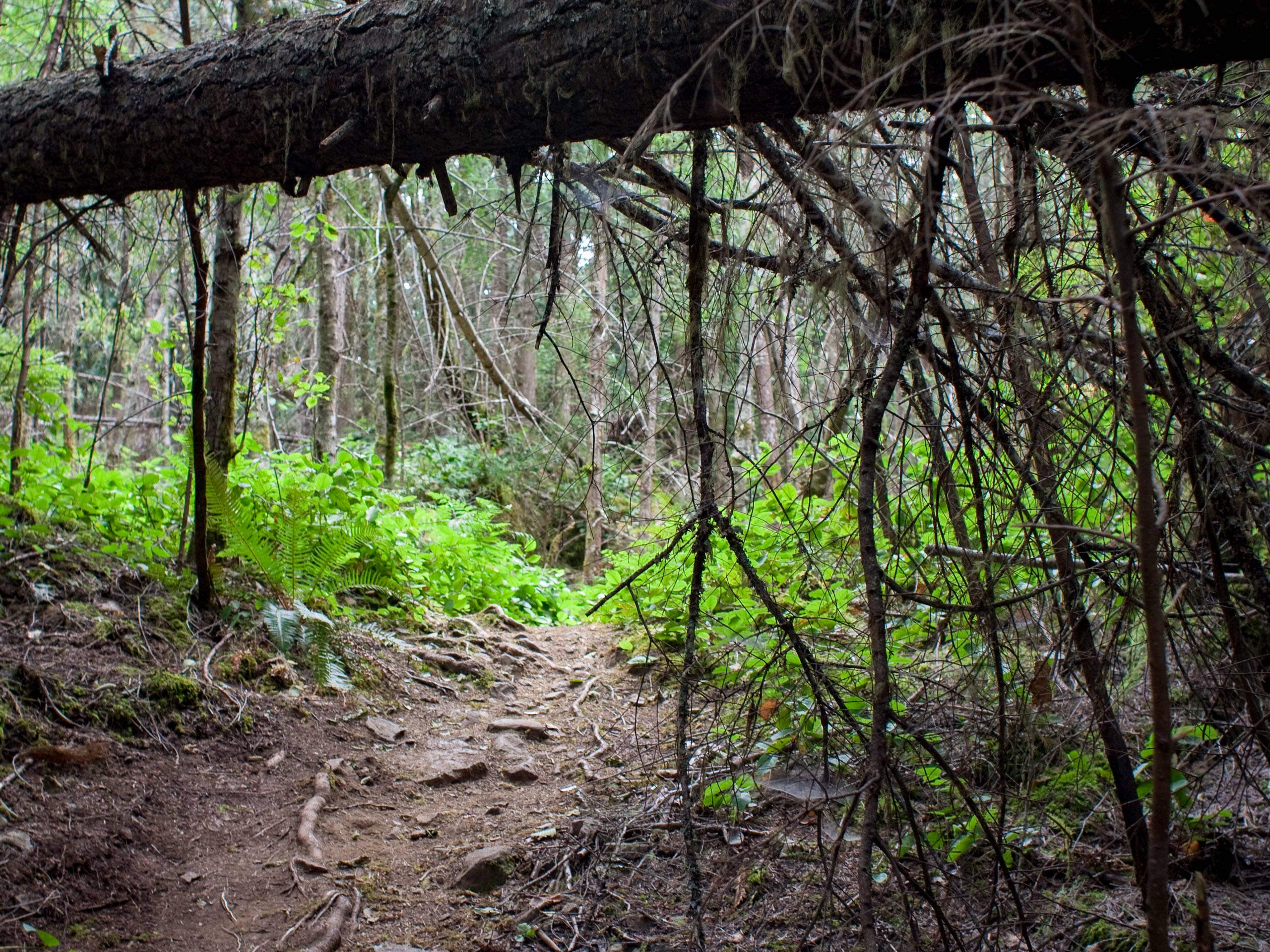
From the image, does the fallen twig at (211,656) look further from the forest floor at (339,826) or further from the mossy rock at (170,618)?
the mossy rock at (170,618)

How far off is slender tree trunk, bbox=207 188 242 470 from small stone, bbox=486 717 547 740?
7.41ft

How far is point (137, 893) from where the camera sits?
2.84 m

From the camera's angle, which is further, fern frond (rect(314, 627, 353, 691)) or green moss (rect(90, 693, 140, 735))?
fern frond (rect(314, 627, 353, 691))

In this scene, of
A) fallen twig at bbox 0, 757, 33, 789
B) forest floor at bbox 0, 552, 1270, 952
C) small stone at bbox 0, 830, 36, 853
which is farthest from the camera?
fallen twig at bbox 0, 757, 33, 789

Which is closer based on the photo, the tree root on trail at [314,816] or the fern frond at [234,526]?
the tree root on trail at [314,816]

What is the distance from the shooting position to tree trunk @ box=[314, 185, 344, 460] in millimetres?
7957

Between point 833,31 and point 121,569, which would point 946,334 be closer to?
point 833,31

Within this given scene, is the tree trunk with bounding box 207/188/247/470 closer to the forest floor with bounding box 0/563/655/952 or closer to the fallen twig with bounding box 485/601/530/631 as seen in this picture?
the forest floor with bounding box 0/563/655/952

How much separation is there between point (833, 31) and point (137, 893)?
11.3 feet

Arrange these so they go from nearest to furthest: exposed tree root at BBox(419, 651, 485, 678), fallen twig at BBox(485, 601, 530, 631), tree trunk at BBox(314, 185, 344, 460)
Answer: exposed tree root at BBox(419, 651, 485, 678) → fallen twig at BBox(485, 601, 530, 631) → tree trunk at BBox(314, 185, 344, 460)

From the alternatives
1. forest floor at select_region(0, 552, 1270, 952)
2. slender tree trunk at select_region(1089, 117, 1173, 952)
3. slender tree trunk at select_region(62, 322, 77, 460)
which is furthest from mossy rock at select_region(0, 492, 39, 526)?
slender tree trunk at select_region(1089, 117, 1173, 952)

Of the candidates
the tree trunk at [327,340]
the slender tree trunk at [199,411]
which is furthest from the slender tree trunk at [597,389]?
the tree trunk at [327,340]

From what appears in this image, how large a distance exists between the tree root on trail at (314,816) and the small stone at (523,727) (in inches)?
48.1

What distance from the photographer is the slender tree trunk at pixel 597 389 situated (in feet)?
13.2
